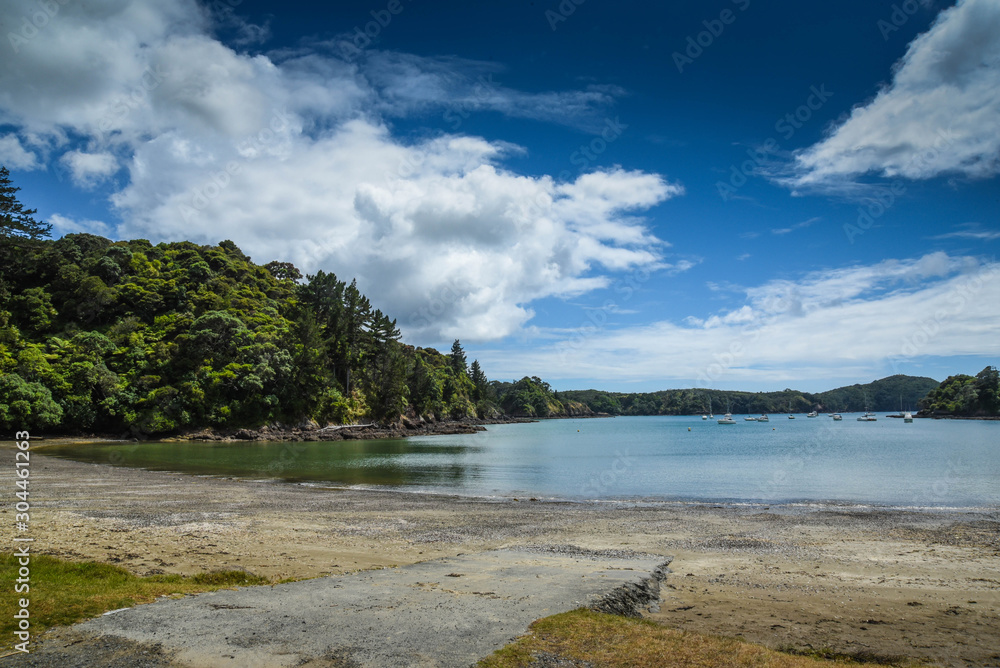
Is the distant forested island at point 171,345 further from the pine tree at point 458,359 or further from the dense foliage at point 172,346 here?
Result: the pine tree at point 458,359

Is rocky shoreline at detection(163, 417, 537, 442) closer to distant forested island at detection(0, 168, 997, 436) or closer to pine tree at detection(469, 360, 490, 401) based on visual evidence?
distant forested island at detection(0, 168, 997, 436)

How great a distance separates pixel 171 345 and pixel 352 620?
8767 centimetres

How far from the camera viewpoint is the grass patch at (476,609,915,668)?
22.1 ft

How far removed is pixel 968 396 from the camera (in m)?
154

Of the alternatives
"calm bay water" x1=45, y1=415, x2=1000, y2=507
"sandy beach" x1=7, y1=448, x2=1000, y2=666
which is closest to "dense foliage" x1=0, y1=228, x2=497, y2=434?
"calm bay water" x1=45, y1=415, x2=1000, y2=507

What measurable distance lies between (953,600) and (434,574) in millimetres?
12186

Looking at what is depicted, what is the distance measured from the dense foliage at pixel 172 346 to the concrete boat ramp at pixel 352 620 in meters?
68.2

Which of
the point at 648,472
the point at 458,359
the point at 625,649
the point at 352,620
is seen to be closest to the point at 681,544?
the point at 625,649

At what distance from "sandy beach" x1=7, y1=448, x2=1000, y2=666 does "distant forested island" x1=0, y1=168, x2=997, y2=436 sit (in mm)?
47841

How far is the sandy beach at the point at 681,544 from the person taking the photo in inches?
410

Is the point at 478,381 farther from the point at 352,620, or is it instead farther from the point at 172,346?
the point at 352,620

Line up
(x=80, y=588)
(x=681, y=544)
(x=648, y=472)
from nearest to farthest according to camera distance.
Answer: (x=80, y=588)
(x=681, y=544)
(x=648, y=472)

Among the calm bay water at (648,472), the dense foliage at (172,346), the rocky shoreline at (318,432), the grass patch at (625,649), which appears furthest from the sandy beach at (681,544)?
the rocky shoreline at (318,432)

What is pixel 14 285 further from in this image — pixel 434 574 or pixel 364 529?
pixel 434 574
